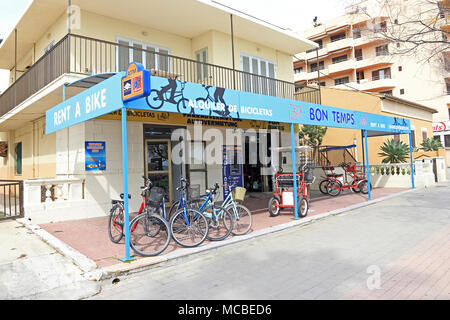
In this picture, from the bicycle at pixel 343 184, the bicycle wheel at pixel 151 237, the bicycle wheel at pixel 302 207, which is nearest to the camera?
the bicycle wheel at pixel 151 237

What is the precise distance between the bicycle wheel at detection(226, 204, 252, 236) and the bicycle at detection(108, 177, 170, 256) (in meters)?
1.51

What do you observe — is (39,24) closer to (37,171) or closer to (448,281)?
(37,171)

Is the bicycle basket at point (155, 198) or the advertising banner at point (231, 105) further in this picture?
the bicycle basket at point (155, 198)

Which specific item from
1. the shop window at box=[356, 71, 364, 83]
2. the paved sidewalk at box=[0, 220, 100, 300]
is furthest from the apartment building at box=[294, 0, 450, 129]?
the paved sidewalk at box=[0, 220, 100, 300]

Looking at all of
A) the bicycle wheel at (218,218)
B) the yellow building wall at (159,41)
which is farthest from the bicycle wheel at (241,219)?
the yellow building wall at (159,41)

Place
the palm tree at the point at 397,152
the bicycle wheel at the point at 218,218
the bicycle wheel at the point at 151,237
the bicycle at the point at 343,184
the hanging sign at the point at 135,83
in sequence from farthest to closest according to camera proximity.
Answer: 1. the palm tree at the point at 397,152
2. the bicycle at the point at 343,184
3. the bicycle wheel at the point at 218,218
4. the bicycle wheel at the point at 151,237
5. the hanging sign at the point at 135,83

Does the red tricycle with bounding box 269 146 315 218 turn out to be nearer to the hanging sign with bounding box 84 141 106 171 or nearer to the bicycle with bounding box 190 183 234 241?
the bicycle with bounding box 190 183 234 241

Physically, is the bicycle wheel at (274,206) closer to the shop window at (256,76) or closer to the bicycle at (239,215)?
the bicycle at (239,215)

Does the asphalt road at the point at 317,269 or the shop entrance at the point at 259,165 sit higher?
the shop entrance at the point at 259,165

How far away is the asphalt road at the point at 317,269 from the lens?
3.72 m

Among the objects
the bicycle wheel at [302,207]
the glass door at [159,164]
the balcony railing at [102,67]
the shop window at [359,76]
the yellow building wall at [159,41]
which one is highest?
the shop window at [359,76]

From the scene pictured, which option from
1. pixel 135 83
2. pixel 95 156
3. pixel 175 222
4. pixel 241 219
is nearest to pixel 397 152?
pixel 241 219

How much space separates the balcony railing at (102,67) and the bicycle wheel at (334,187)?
4.48 m

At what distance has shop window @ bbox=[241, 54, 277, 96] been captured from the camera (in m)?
13.1
